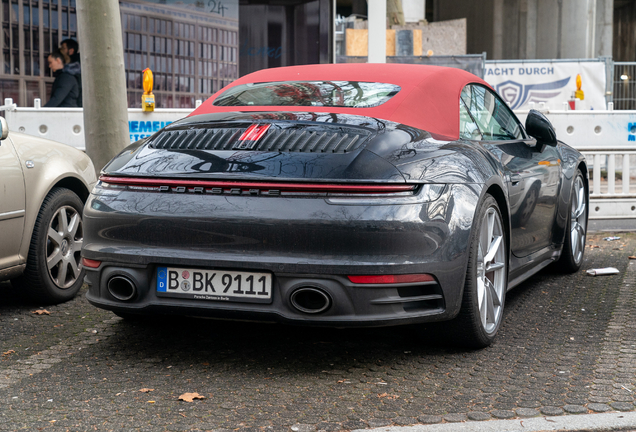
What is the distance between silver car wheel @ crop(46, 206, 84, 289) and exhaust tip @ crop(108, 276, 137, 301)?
1.46 m

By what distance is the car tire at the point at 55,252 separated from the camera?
489 cm

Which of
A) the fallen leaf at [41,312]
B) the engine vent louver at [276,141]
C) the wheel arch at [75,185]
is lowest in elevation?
the fallen leaf at [41,312]

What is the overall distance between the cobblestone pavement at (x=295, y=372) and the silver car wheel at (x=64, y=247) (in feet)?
0.83

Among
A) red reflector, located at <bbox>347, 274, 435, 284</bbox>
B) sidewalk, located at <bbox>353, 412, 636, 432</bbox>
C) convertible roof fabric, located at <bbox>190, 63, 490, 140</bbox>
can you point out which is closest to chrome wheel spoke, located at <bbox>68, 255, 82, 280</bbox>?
convertible roof fabric, located at <bbox>190, 63, 490, 140</bbox>

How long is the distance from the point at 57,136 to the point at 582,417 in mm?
6666

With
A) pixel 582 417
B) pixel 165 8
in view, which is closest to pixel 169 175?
pixel 582 417

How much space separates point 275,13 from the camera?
1386 centimetres

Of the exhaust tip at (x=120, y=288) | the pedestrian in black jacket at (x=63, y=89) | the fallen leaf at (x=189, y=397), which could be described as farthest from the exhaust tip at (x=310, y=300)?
the pedestrian in black jacket at (x=63, y=89)

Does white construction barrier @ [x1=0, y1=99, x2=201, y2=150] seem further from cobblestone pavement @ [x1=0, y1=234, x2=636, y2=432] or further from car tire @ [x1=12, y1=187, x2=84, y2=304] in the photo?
cobblestone pavement @ [x1=0, y1=234, x2=636, y2=432]

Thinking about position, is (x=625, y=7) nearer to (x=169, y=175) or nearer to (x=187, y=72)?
(x=187, y=72)

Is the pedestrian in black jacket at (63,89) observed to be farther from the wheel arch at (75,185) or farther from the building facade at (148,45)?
the wheel arch at (75,185)

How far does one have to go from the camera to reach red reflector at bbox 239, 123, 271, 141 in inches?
143

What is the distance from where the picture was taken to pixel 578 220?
20.5 ft

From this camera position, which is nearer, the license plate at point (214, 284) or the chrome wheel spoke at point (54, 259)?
the license plate at point (214, 284)
